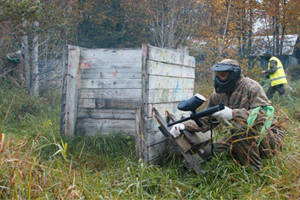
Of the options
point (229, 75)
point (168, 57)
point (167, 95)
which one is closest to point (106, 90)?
point (167, 95)

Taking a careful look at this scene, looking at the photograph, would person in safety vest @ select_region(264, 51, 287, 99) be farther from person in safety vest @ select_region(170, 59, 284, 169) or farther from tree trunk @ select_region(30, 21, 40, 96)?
tree trunk @ select_region(30, 21, 40, 96)

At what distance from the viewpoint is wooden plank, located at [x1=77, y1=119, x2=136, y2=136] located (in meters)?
4.30

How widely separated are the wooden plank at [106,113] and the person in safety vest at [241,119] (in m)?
1.25

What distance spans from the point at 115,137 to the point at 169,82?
1.23 metres

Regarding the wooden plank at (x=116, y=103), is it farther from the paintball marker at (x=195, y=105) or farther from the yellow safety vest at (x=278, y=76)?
the yellow safety vest at (x=278, y=76)

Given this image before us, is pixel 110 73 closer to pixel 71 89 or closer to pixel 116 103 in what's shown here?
pixel 116 103

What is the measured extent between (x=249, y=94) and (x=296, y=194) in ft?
4.13

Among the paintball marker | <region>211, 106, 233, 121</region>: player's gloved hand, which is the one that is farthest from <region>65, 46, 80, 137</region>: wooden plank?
<region>211, 106, 233, 121</region>: player's gloved hand

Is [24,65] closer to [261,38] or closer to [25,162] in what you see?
[25,162]

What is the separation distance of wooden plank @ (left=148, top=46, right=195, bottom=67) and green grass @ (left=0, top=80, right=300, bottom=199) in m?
1.28

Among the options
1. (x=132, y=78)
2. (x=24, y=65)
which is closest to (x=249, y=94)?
(x=132, y=78)

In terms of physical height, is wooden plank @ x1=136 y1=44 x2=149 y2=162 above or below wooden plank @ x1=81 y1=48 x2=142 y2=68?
below

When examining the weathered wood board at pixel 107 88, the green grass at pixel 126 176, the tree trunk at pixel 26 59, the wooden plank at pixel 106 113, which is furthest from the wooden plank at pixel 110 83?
the tree trunk at pixel 26 59

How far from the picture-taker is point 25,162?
2.48 m
